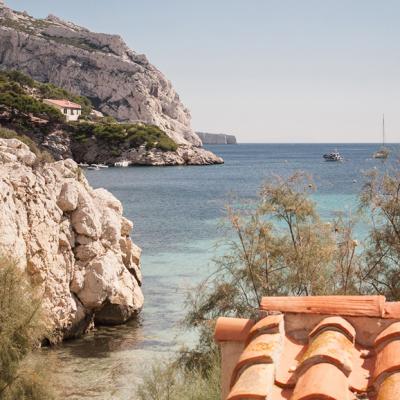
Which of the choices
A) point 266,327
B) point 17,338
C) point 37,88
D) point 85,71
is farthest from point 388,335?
point 85,71

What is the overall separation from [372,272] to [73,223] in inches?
410

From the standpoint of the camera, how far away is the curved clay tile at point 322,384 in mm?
3314

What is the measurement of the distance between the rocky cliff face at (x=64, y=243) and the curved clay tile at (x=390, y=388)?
44.3 ft

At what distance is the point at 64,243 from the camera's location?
19.5 m

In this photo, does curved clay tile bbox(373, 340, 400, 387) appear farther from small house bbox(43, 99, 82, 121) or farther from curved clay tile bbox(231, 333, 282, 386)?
small house bbox(43, 99, 82, 121)

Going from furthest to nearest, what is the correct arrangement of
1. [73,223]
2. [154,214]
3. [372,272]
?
[154,214], [73,223], [372,272]

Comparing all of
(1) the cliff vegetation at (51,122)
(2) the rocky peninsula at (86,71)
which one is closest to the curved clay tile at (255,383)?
(1) the cliff vegetation at (51,122)

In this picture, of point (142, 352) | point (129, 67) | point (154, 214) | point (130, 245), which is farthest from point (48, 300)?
point (129, 67)

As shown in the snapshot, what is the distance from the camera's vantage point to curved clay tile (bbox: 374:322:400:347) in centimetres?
415

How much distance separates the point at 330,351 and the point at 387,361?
347 mm

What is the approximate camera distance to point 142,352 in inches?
691

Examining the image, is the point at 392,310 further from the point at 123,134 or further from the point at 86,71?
the point at 86,71

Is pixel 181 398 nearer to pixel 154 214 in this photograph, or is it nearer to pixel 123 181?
pixel 154 214

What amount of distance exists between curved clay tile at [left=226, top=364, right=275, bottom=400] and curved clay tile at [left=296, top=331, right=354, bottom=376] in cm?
21
